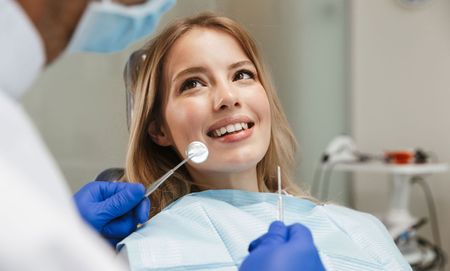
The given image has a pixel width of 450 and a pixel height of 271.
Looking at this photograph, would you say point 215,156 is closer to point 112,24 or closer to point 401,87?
point 112,24

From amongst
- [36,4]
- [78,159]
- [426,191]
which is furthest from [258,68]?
[426,191]

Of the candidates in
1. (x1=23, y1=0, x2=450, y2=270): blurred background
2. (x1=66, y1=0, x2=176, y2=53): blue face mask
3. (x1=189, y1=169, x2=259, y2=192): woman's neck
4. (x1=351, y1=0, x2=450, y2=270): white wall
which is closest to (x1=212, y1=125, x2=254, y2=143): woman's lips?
(x1=189, y1=169, x2=259, y2=192): woman's neck

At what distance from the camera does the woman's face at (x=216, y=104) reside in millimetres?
1234

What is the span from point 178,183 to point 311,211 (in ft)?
1.06

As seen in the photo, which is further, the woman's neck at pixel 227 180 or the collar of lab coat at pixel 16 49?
the woman's neck at pixel 227 180

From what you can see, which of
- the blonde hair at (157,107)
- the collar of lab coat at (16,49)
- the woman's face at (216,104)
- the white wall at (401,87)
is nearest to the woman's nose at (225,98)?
the woman's face at (216,104)

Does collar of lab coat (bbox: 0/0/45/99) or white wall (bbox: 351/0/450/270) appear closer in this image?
collar of lab coat (bbox: 0/0/45/99)

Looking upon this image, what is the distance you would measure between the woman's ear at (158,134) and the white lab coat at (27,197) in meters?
0.77

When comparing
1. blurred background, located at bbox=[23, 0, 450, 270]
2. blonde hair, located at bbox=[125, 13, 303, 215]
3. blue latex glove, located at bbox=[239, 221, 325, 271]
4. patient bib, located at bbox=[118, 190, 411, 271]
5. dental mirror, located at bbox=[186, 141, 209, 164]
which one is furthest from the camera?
blurred background, located at bbox=[23, 0, 450, 270]

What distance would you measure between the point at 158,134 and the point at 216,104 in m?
0.21

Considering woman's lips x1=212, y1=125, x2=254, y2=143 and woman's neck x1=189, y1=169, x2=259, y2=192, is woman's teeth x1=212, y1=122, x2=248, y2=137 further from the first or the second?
woman's neck x1=189, y1=169, x2=259, y2=192

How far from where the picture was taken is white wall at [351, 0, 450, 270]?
2969 mm

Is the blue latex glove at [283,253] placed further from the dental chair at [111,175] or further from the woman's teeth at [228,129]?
the dental chair at [111,175]

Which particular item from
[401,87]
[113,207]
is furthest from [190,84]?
[401,87]
